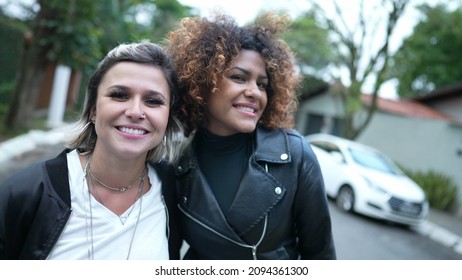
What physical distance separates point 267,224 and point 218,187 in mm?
272

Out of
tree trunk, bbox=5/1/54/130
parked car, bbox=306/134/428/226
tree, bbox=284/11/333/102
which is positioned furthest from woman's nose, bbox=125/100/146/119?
tree, bbox=284/11/333/102

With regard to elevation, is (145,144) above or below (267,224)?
above

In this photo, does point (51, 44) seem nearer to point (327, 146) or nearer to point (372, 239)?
point (327, 146)

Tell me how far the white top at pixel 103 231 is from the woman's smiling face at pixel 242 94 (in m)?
0.53

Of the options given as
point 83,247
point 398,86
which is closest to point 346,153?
point 83,247

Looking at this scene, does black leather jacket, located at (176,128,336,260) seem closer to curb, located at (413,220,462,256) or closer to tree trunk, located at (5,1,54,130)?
curb, located at (413,220,462,256)

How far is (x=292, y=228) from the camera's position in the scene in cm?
166

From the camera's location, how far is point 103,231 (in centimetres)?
143

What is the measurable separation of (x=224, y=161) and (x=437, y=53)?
61.6 ft

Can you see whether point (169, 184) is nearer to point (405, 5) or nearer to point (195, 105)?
point (195, 105)

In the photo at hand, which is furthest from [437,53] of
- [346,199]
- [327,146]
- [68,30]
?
[68,30]

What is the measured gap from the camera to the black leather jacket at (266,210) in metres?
1.55

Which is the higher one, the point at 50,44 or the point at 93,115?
the point at 50,44

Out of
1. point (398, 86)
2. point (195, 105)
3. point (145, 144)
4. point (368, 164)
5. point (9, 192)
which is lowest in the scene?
point (368, 164)
